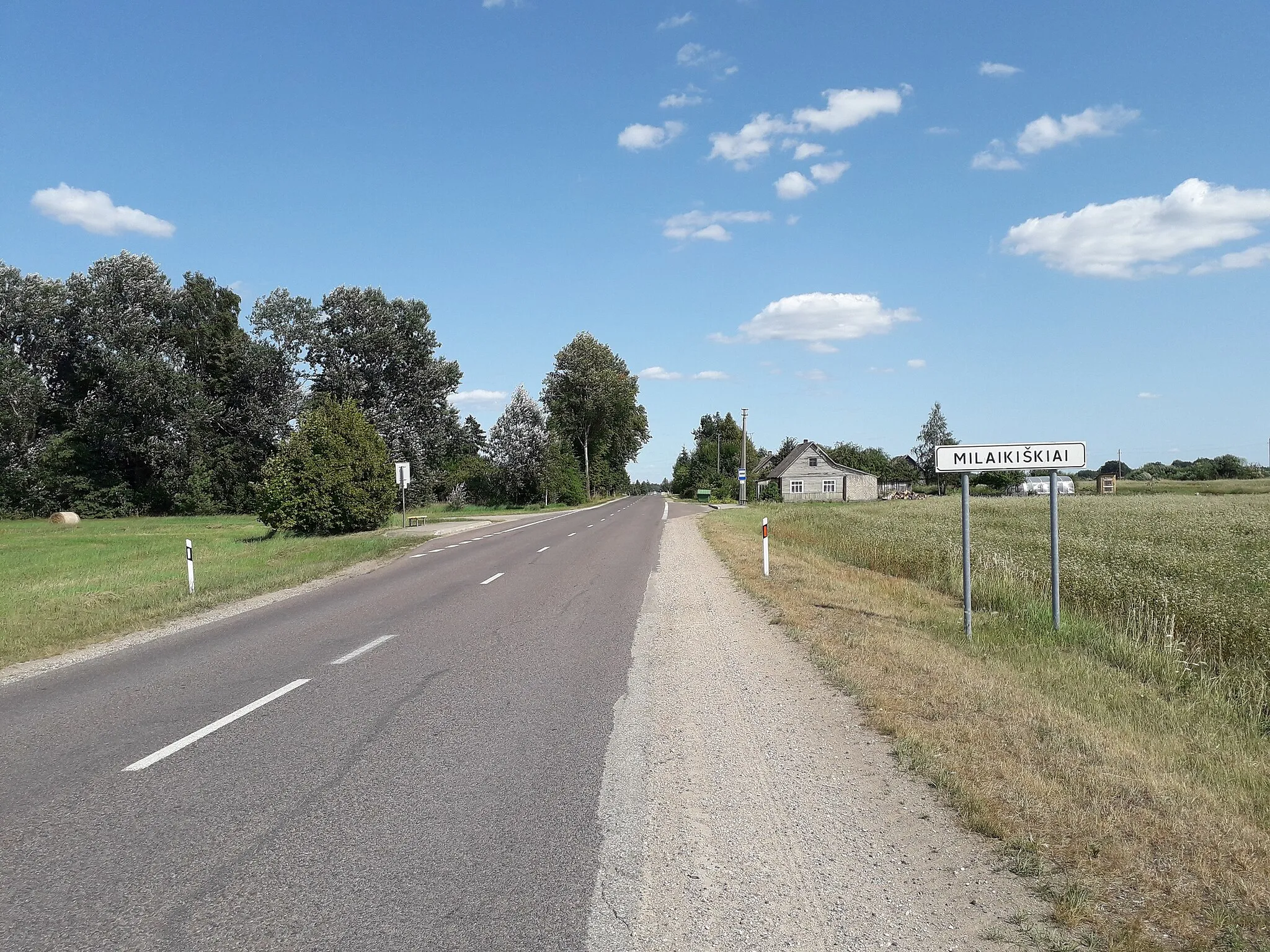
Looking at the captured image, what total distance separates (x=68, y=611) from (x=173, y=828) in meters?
11.1

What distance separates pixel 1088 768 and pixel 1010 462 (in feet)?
18.0

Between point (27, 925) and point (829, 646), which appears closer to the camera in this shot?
point (27, 925)

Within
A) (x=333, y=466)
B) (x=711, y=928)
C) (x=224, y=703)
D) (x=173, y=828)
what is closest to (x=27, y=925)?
(x=173, y=828)

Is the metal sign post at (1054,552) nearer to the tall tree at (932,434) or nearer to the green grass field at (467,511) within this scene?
the green grass field at (467,511)

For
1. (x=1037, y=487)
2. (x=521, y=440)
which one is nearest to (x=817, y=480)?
(x=1037, y=487)

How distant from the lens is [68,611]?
13.2 meters

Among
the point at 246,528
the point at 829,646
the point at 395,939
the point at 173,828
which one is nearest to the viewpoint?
the point at 395,939

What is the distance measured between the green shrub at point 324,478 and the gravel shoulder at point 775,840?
28311 mm

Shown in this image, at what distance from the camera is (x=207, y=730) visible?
6.27m

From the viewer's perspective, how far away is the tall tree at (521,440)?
64812mm

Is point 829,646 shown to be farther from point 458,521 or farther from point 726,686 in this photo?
point 458,521

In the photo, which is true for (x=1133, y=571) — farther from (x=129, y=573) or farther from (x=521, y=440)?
(x=521, y=440)

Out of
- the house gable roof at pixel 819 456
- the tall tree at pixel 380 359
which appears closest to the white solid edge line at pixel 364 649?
the tall tree at pixel 380 359

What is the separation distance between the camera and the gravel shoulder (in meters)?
3.47
